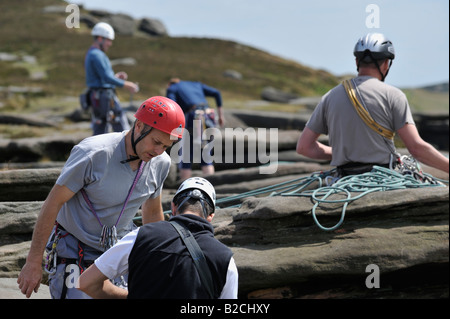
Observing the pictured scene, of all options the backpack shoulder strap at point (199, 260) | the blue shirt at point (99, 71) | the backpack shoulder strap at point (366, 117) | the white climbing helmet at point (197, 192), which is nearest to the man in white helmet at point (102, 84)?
the blue shirt at point (99, 71)

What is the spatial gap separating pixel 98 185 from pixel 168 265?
1261mm

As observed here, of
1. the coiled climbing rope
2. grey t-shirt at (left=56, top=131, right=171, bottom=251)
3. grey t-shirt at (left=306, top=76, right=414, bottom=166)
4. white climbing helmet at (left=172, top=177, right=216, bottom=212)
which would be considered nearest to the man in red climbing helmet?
grey t-shirt at (left=56, top=131, right=171, bottom=251)

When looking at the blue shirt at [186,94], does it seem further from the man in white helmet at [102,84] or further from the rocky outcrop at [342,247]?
the rocky outcrop at [342,247]

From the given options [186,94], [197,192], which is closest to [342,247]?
[197,192]

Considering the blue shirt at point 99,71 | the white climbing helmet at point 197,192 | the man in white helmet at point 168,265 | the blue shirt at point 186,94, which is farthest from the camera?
the blue shirt at point 186,94

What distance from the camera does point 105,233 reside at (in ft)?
17.6

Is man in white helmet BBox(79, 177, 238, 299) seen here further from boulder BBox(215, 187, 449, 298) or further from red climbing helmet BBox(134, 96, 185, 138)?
boulder BBox(215, 187, 449, 298)

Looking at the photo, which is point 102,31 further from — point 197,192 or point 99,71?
point 197,192

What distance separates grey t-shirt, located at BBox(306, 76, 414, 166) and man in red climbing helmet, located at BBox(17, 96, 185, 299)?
2.97m

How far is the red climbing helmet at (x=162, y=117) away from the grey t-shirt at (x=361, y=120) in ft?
9.86

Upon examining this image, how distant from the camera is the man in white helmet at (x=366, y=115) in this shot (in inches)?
299

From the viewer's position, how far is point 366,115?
7.64m

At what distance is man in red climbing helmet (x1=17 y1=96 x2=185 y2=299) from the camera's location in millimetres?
5133
